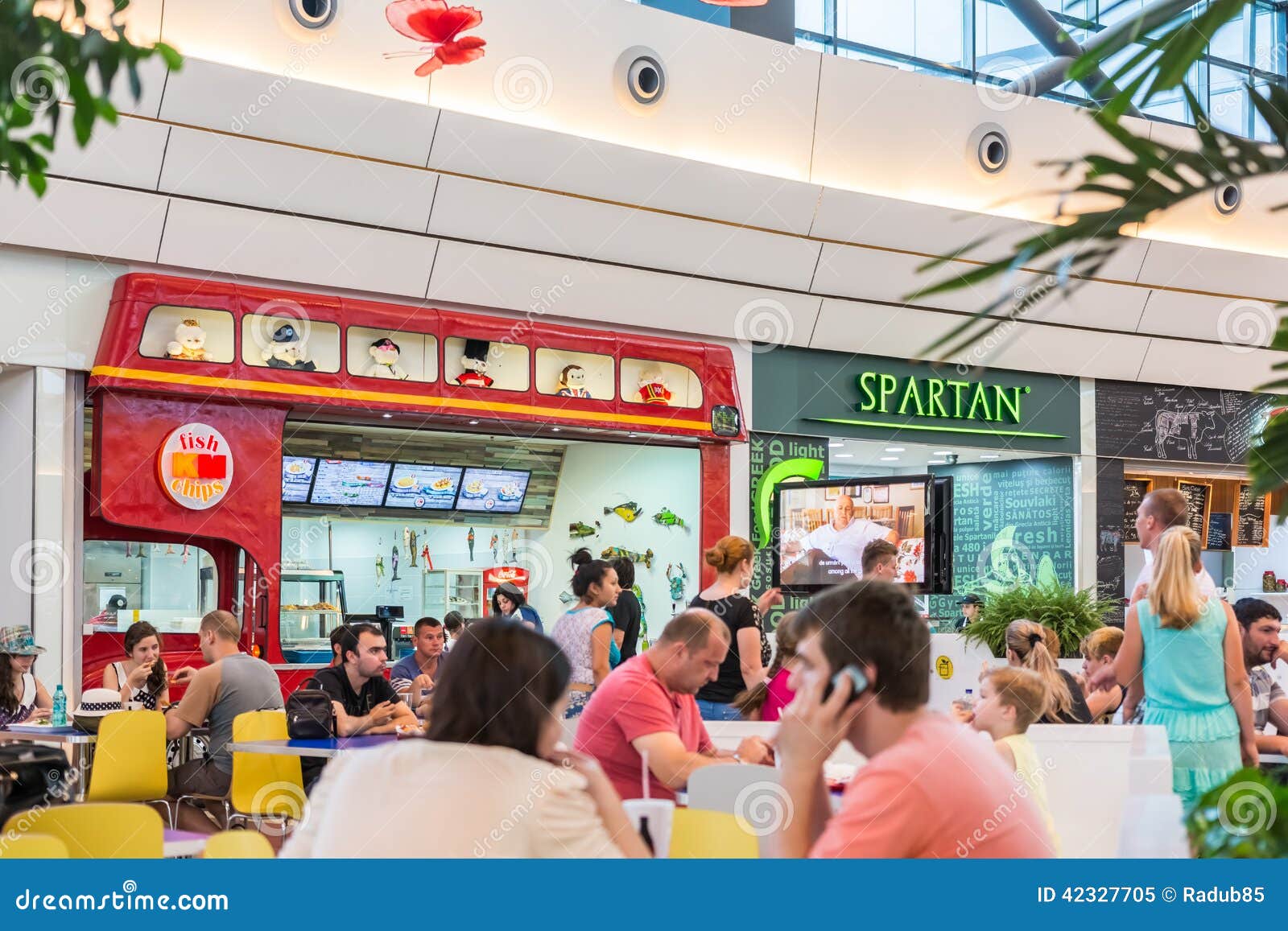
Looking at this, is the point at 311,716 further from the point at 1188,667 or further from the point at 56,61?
the point at 56,61

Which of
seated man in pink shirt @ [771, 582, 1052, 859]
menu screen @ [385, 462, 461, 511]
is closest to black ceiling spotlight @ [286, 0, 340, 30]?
menu screen @ [385, 462, 461, 511]

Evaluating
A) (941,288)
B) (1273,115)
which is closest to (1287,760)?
(1273,115)

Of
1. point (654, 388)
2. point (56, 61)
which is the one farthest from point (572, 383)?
point (56, 61)

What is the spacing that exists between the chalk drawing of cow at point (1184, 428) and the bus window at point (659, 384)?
20.4ft

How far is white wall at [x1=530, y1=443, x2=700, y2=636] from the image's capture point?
10.2m

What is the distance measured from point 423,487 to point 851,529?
319 centimetres

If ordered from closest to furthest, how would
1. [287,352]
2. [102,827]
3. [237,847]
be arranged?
[237,847], [102,827], [287,352]

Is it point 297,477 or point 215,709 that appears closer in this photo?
point 215,709

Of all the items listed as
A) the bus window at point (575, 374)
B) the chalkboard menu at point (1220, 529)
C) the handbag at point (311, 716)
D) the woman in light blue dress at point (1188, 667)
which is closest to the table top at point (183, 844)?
the handbag at point (311, 716)

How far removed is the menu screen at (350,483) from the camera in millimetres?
9305

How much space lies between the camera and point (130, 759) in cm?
564

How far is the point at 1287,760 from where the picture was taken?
5352 mm
